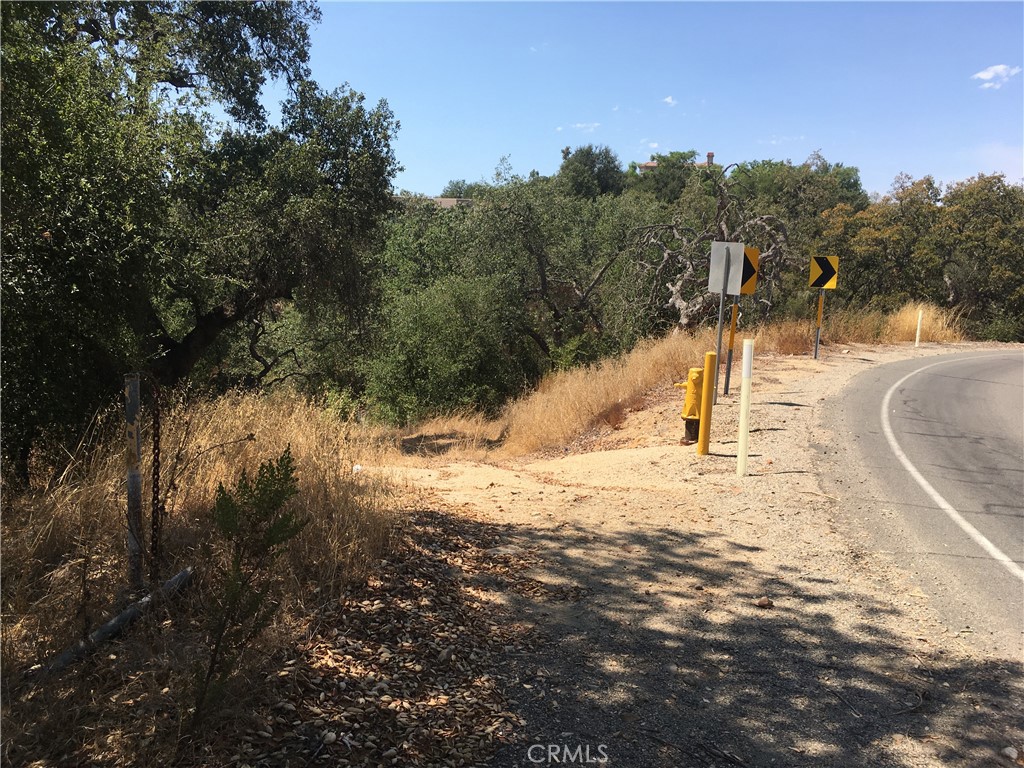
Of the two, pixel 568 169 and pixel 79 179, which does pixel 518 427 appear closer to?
pixel 79 179

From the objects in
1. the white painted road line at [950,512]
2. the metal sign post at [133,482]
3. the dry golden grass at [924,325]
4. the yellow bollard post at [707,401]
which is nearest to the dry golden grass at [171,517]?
the metal sign post at [133,482]

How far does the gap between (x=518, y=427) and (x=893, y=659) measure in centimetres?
1059

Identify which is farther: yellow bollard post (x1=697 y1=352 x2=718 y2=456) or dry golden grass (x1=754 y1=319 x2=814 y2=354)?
dry golden grass (x1=754 y1=319 x2=814 y2=354)

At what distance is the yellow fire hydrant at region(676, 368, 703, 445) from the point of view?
9695 mm

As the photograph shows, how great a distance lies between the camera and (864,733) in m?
3.29

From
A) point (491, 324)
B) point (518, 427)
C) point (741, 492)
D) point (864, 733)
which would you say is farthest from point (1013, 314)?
point (864, 733)

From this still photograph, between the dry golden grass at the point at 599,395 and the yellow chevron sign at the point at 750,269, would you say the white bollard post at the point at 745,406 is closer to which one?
the yellow chevron sign at the point at 750,269

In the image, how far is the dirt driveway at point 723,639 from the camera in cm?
320

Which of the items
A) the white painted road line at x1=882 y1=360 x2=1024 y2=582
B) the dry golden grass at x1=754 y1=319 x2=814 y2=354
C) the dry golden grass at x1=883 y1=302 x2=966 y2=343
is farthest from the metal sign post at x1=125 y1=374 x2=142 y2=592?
the dry golden grass at x1=883 y1=302 x2=966 y2=343

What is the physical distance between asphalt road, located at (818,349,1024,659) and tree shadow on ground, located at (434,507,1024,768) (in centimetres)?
79

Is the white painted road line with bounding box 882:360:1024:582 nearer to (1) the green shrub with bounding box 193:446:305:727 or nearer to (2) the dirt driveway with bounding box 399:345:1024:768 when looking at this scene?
(2) the dirt driveway with bounding box 399:345:1024:768

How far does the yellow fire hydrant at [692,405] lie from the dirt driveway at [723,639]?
2.06 metres

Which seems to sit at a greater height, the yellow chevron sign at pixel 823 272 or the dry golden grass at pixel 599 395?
the yellow chevron sign at pixel 823 272

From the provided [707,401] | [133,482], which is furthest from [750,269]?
[133,482]
